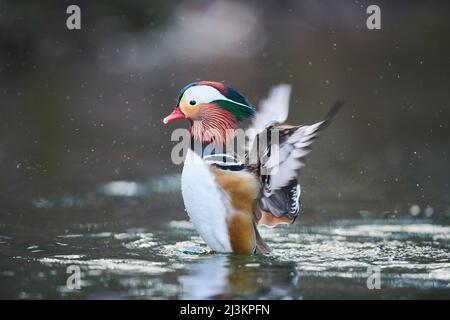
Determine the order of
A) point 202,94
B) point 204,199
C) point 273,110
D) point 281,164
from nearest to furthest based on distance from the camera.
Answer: point 281,164 < point 204,199 < point 202,94 < point 273,110

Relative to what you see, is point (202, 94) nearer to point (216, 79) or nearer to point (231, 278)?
point (231, 278)

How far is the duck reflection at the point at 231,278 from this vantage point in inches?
177

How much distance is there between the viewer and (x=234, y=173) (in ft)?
17.4

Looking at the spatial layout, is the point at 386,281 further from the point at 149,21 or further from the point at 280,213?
the point at 149,21

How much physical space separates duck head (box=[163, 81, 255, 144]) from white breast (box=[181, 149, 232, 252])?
0.26 meters

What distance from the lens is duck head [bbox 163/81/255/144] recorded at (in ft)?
18.1

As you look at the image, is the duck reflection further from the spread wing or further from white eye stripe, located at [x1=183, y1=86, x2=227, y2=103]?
white eye stripe, located at [x1=183, y1=86, x2=227, y2=103]

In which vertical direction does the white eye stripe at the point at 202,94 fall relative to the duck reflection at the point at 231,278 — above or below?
above

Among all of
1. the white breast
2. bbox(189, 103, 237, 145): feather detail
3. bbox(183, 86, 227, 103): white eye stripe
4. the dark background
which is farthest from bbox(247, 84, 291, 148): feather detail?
the dark background

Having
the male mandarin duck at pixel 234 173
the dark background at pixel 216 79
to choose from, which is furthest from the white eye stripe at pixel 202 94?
the dark background at pixel 216 79

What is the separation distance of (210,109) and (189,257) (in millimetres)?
897

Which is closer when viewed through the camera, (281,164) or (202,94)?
(281,164)

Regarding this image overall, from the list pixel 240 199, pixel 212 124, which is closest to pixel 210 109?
pixel 212 124

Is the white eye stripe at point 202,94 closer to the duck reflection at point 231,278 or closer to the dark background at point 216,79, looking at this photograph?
the duck reflection at point 231,278
